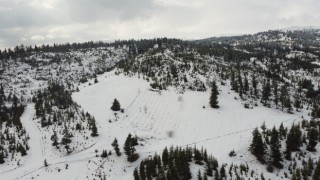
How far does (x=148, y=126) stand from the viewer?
7481 centimetres

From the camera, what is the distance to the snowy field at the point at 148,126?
180ft

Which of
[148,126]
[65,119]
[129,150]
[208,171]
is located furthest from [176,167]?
[65,119]

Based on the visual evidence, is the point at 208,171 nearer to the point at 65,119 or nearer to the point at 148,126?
the point at 148,126

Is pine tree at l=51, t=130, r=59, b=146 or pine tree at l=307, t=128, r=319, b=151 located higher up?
pine tree at l=307, t=128, r=319, b=151

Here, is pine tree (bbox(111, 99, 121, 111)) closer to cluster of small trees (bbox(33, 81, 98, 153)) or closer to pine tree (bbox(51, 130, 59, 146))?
cluster of small trees (bbox(33, 81, 98, 153))

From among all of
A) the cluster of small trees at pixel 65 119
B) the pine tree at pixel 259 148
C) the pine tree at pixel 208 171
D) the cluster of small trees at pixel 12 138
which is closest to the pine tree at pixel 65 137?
the cluster of small trees at pixel 65 119

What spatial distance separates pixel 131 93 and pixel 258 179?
5619 cm

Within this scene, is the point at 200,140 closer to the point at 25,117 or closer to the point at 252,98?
the point at 252,98

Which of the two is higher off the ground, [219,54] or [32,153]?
[219,54]

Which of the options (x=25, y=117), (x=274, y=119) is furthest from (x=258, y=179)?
(x=25, y=117)

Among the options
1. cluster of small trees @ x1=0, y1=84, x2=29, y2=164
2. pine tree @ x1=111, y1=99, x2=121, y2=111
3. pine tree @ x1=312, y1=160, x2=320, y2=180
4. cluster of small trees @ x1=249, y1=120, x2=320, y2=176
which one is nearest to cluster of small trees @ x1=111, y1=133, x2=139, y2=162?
cluster of small trees @ x1=0, y1=84, x2=29, y2=164

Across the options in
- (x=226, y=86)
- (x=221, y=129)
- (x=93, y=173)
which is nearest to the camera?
(x=93, y=173)

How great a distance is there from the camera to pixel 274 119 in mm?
79062

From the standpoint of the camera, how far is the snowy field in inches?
2164
